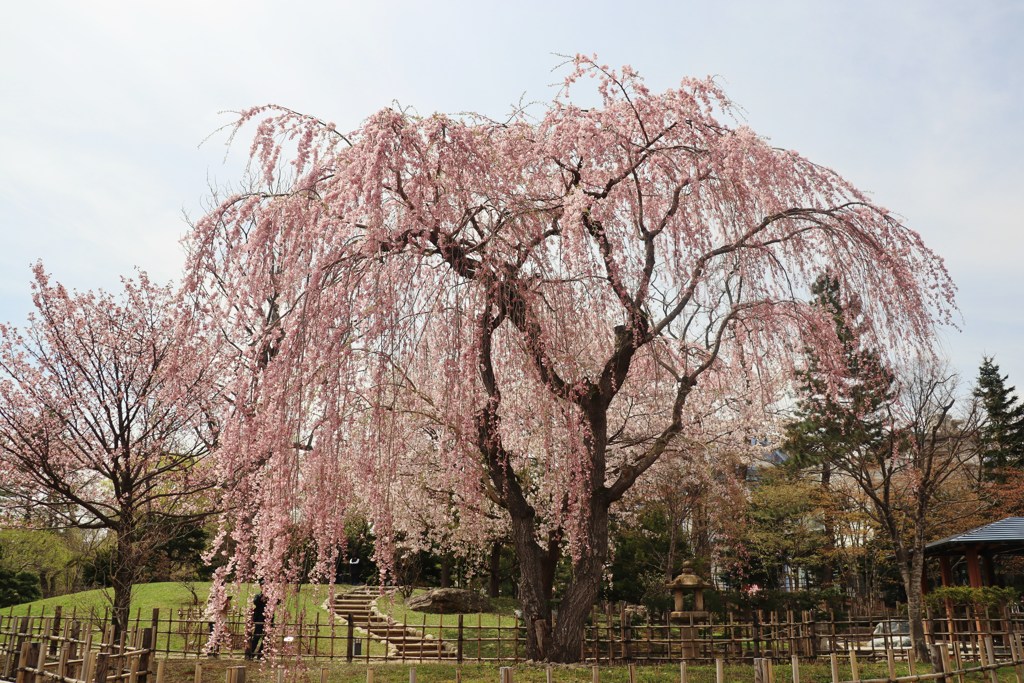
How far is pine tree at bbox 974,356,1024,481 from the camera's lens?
20.9 metres

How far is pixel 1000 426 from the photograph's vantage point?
2153cm

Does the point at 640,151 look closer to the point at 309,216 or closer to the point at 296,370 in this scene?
the point at 309,216

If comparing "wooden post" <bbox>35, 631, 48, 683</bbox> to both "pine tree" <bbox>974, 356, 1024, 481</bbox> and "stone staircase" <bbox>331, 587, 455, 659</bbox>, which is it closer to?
"stone staircase" <bbox>331, 587, 455, 659</bbox>

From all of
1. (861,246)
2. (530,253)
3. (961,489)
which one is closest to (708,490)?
(961,489)

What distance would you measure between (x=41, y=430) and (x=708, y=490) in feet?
43.6

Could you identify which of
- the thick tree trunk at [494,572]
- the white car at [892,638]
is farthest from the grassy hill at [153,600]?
the white car at [892,638]

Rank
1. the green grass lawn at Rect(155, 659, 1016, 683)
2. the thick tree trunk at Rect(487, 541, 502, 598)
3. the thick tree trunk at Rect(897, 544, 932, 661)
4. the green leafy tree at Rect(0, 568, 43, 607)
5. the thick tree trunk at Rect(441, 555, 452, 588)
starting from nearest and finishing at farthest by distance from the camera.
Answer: the green grass lawn at Rect(155, 659, 1016, 683), the thick tree trunk at Rect(897, 544, 932, 661), the thick tree trunk at Rect(487, 541, 502, 598), the green leafy tree at Rect(0, 568, 43, 607), the thick tree trunk at Rect(441, 555, 452, 588)

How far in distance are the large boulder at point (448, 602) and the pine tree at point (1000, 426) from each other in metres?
14.1

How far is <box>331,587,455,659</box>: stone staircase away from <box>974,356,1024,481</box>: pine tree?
15721 mm

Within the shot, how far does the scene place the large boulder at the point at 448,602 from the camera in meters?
16.8

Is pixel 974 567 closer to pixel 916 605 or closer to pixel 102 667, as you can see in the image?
pixel 916 605

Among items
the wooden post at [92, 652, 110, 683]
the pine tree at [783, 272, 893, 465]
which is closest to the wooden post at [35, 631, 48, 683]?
the wooden post at [92, 652, 110, 683]

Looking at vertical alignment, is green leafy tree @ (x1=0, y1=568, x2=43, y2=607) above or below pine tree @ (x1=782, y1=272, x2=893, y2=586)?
below

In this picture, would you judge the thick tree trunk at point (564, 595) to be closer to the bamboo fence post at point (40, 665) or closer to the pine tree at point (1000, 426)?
the bamboo fence post at point (40, 665)
